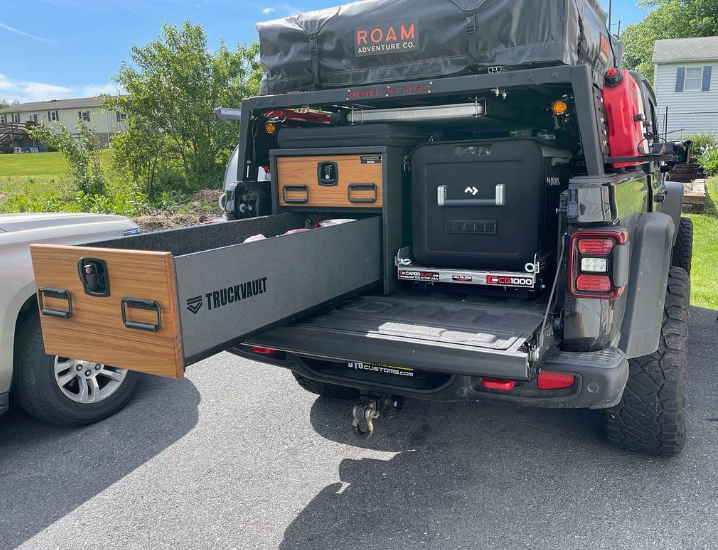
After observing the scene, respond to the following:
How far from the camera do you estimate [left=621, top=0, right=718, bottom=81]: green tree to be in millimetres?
37219

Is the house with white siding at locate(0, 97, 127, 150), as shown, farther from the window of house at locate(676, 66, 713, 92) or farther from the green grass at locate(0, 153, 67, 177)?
the window of house at locate(676, 66, 713, 92)

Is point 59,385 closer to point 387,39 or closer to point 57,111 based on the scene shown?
point 387,39

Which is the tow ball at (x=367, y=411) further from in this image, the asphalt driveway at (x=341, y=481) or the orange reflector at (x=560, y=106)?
the orange reflector at (x=560, y=106)

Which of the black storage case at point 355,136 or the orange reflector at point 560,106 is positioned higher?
the orange reflector at point 560,106

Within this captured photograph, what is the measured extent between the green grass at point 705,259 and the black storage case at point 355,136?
176 inches

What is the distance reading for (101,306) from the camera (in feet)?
7.77

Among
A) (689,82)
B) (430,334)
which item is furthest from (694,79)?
(430,334)

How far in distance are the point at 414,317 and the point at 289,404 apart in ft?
5.16

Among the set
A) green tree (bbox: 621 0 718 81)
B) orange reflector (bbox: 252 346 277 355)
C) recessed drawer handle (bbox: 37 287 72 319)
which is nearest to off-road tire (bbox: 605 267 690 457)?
orange reflector (bbox: 252 346 277 355)

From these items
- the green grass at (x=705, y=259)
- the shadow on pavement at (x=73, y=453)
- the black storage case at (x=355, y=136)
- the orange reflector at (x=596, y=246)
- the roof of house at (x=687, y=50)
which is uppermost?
the roof of house at (x=687, y=50)

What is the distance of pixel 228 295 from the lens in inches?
97.1

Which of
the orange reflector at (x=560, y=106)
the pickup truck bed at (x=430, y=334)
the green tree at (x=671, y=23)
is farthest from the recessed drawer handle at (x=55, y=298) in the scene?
the green tree at (x=671, y=23)

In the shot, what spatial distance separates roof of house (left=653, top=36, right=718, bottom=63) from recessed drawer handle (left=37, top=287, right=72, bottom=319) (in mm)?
33321

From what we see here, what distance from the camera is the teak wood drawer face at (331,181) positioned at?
3.51 metres
